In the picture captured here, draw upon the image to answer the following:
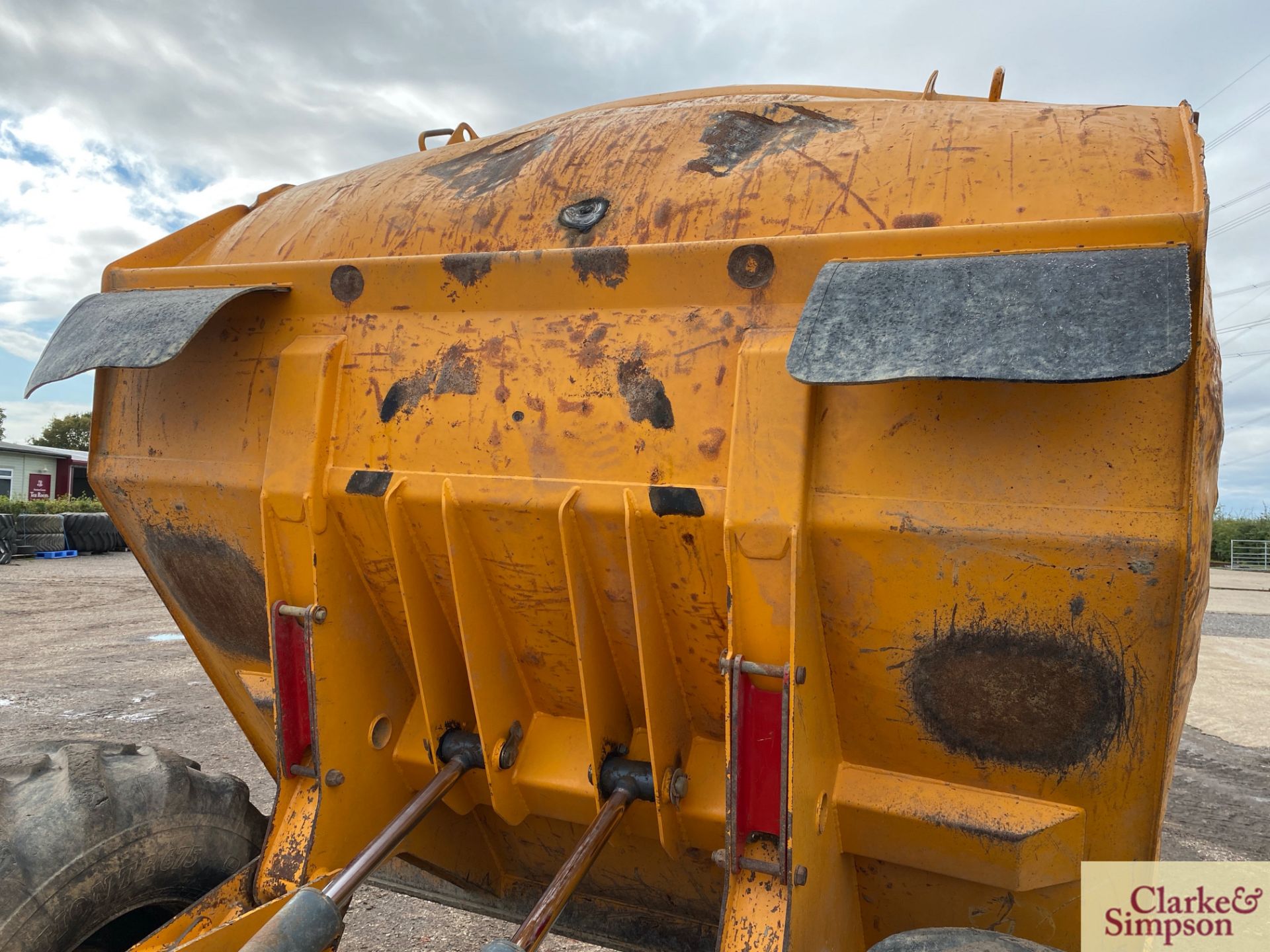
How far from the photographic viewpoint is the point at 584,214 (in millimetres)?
2246

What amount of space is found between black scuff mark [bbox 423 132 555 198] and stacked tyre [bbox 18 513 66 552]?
1942cm

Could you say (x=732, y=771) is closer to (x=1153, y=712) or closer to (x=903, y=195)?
(x=1153, y=712)

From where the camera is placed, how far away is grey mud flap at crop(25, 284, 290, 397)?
7.13 ft

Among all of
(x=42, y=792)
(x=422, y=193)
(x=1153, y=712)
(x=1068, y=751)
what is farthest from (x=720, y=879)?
(x=422, y=193)

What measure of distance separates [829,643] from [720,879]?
89cm

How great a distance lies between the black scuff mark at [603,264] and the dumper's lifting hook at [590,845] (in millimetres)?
1120

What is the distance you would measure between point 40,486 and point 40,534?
1524cm

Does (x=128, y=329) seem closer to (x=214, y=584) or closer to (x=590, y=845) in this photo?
(x=214, y=584)

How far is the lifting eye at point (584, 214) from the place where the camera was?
2.21 metres

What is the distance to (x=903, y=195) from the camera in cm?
194

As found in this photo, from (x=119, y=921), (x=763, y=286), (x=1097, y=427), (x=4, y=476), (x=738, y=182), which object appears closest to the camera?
(x=1097, y=427)

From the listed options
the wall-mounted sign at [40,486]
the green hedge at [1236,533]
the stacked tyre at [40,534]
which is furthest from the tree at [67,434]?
the green hedge at [1236,533]

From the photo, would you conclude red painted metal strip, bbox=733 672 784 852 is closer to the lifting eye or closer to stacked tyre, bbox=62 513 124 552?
the lifting eye

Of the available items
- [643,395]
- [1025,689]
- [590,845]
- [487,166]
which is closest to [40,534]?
[487,166]
